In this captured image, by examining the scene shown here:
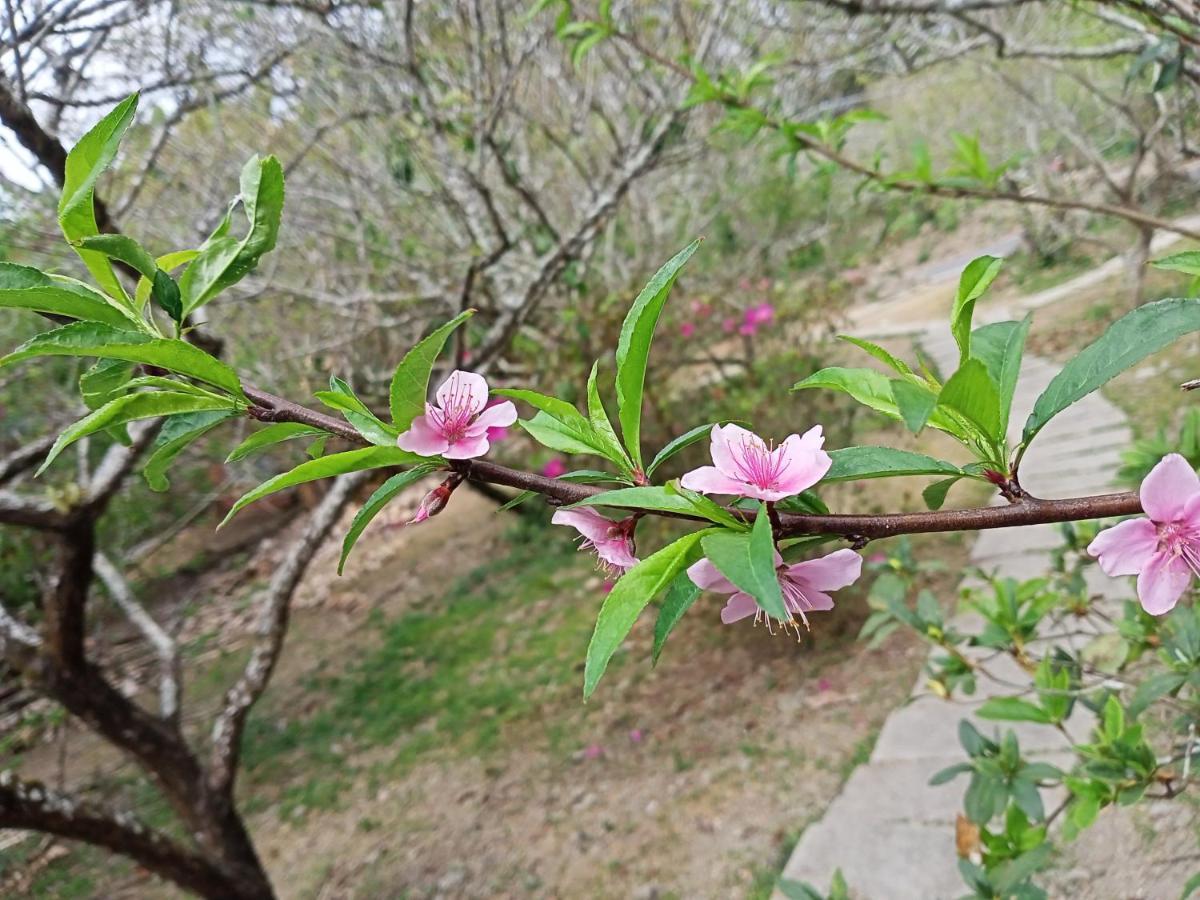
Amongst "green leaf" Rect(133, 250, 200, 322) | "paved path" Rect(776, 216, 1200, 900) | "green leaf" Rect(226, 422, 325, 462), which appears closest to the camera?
"green leaf" Rect(226, 422, 325, 462)

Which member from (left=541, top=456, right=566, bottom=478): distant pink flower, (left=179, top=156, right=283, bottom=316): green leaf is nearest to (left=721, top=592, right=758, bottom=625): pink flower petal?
(left=179, top=156, right=283, bottom=316): green leaf

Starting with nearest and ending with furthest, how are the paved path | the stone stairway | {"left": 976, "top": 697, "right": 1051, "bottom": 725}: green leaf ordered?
1. {"left": 976, "top": 697, "right": 1051, "bottom": 725}: green leaf
2. the paved path
3. the stone stairway

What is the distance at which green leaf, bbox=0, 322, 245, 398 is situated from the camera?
26.0 inches

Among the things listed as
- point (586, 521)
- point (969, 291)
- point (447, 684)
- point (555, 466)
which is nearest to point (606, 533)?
point (586, 521)

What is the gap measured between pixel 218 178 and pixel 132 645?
4.77m

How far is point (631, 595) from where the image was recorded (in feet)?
1.99

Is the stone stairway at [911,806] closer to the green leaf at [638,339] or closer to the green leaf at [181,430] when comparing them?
the green leaf at [638,339]

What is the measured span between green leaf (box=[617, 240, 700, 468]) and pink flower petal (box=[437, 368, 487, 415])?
0.13 m

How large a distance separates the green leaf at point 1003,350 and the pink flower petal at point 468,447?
0.43 m

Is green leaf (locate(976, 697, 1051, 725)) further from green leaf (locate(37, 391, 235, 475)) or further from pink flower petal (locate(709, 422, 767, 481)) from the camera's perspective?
green leaf (locate(37, 391, 235, 475))

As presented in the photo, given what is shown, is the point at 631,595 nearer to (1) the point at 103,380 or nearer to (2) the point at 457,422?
(2) the point at 457,422

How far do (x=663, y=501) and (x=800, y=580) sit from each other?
7.5 inches

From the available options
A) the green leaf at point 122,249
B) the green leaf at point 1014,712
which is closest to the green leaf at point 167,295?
the green leaf at point 122,249

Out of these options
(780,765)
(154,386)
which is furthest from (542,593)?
(154,386)
